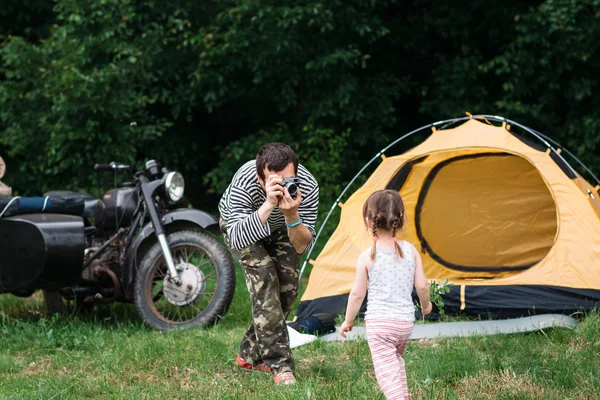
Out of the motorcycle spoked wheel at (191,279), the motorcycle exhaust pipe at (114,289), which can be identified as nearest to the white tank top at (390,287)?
the motorcycle spoked wheel at (191,279)

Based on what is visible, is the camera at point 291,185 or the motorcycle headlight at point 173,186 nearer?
the camera at point 291,185

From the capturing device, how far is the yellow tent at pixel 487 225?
4.90 metres

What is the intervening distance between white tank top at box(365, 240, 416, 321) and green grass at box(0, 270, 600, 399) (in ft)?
1.58

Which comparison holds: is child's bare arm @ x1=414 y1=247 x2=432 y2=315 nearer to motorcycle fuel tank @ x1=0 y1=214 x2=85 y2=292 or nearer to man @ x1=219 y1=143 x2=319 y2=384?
man @ x1=219 y1=143 x2=319 y2=384

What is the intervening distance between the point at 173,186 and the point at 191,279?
2.23 ft

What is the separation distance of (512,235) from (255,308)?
3247 mm

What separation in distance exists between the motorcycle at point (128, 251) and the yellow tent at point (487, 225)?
2.29 feet

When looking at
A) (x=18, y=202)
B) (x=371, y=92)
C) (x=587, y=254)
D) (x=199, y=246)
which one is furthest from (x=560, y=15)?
(x=18, y=202)

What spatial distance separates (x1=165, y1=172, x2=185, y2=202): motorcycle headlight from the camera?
17.5 feet

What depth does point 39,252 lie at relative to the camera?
4.92 metres

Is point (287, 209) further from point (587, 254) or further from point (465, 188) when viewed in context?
point (465, 188)

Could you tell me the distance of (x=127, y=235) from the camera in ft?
17.9

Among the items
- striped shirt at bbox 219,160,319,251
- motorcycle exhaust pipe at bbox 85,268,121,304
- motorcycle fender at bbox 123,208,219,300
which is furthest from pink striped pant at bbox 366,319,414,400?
motorcycle exhaust pipe at bbox 85,268,121,304

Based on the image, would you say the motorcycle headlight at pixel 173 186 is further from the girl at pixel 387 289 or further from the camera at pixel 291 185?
the girl at pixel 387 289
